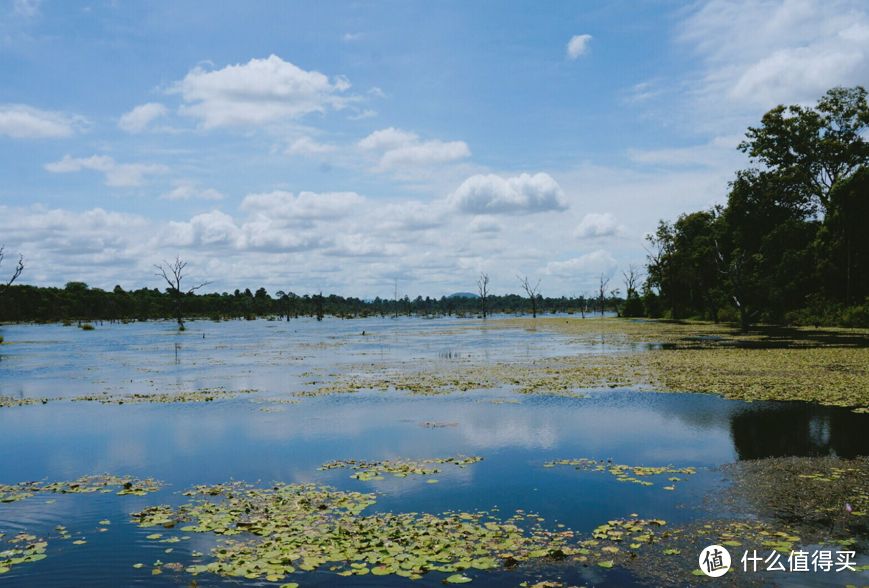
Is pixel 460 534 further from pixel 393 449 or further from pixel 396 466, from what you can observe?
pixel 393 449

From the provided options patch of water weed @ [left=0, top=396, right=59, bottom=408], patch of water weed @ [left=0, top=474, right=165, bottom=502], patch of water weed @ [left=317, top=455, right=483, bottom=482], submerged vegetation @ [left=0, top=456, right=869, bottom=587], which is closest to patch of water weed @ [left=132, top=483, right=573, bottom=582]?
submerged vegetation @ [left=0, top=456, right=869, bottom=587]

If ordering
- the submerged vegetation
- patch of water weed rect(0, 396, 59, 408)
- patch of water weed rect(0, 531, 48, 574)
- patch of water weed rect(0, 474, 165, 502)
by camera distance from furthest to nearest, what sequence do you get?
patch of water weed rect(0, 396, 59, 408), patch of water weed rect(0, 474, 165, 502), patch of water weed rect(0, 531, 48, 574), the submerged vegetation

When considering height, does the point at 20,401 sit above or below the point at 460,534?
below

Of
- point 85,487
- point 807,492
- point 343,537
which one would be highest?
point 807,492

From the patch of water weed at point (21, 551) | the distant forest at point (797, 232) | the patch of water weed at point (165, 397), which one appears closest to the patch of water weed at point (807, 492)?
the patch of water weed at point (21, 551)

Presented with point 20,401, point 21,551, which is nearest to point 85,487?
point 21,551

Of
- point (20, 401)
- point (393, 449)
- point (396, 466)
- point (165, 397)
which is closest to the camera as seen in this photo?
point (396, 466)

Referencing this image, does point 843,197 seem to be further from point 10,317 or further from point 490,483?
point 10,317

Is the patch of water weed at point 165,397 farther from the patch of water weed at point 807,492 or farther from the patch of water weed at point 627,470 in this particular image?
the patch of water weed at point 807,492

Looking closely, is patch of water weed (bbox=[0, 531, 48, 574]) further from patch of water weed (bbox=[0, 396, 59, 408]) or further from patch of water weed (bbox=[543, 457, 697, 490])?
patch of water weed (bbox=[0, 396, 59, 408])

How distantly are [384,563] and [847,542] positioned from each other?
6.90 meters

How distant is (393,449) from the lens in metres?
15.3

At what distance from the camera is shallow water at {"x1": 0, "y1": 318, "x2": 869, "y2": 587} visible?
30.4 feet

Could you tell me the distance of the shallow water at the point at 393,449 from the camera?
927 centimetres
